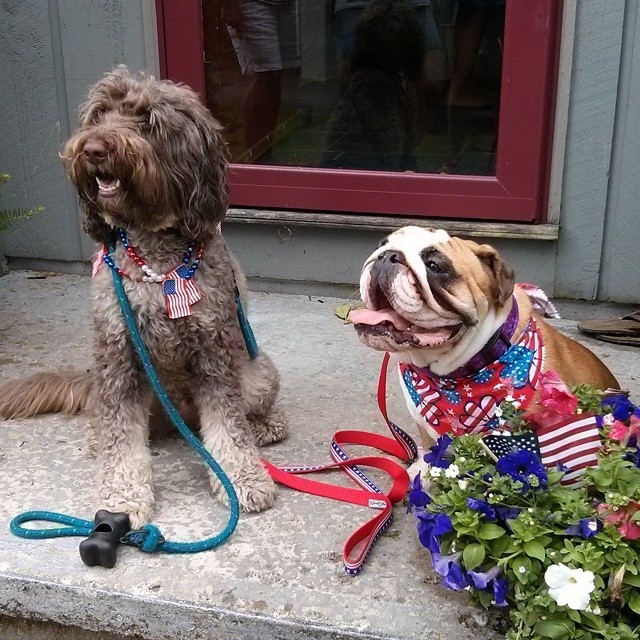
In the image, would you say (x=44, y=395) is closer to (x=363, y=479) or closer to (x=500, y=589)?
(x=363, y=479)

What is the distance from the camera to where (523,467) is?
221cm

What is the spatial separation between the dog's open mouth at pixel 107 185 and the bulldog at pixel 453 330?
31.3 inches

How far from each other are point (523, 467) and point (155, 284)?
4.24ft

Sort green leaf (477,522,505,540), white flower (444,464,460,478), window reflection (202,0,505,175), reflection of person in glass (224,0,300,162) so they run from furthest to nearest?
reflection of person in glass (224,0,300,162), window reflection (202,0,505,175), white flower (444,464,460,478), green leaf (477,522,505,540)

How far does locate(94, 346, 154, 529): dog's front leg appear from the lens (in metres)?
2.78

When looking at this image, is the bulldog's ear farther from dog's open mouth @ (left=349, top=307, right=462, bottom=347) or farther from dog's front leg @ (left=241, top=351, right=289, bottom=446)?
dog's front leg @ (left=241, top=351, right=289, bottom=446)

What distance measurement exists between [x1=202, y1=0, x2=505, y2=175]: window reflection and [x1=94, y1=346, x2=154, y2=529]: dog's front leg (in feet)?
7.38

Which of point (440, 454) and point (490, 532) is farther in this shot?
point (440, 454)

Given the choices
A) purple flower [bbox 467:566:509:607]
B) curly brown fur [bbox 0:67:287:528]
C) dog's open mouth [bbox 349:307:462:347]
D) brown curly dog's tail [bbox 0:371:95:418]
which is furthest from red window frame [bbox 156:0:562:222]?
purple flower [bbox 467:566:509:607]

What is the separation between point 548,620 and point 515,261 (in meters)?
2.67

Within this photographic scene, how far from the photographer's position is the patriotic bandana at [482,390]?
2.50m

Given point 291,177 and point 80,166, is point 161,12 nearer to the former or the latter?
point 291,177

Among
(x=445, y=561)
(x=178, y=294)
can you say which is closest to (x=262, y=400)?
(x=178, y=294)

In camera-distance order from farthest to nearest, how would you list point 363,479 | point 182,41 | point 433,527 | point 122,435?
1. point 182,41
2. point 363,479
3. point 122,435
4. point 433,527
